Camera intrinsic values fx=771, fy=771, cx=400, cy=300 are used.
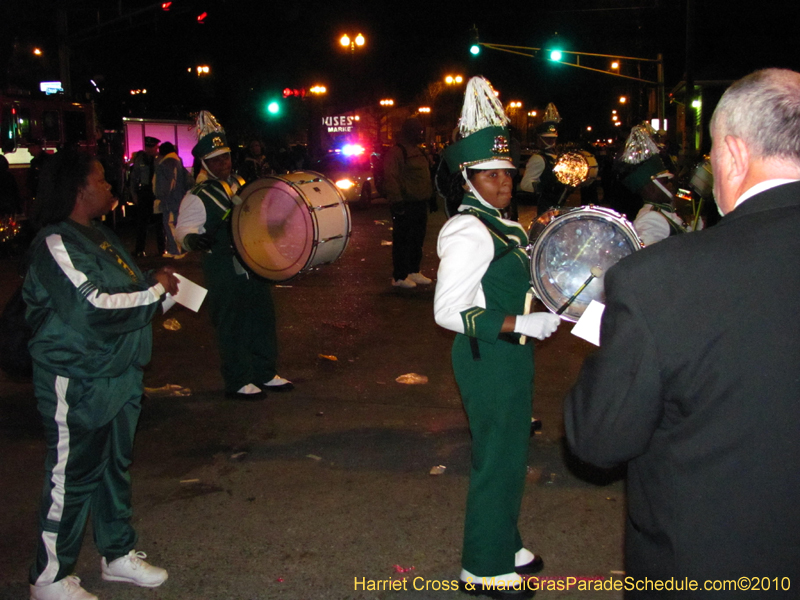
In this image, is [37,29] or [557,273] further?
[37,29]

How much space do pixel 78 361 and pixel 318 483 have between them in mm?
1941

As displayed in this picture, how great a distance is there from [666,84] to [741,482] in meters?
36.9

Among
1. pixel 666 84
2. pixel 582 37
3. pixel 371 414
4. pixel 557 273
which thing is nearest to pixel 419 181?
pixel 371 414

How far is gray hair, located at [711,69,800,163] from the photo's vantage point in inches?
63.5

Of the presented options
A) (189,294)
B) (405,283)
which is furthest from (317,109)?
(189,294)

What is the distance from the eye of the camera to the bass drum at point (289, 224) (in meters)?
5.50

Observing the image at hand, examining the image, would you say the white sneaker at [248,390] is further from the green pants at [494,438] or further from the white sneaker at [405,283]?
the white sneaker at [405,283]

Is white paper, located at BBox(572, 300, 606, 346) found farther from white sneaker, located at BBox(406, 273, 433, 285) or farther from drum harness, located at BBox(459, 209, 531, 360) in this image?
white sneaker, located at BBox(406, 273, 433, 285)

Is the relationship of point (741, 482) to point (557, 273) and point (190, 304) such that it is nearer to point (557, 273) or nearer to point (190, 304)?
point (557, 273)

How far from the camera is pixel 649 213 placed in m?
4.57

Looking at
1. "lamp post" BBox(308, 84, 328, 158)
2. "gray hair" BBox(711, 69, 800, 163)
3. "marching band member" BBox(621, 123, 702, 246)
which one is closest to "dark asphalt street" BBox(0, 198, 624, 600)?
"marching band member" BBox(621, 123, 702, 246)

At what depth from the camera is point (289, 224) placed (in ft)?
18.9

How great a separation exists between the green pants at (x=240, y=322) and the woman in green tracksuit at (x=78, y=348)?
99.9 inches

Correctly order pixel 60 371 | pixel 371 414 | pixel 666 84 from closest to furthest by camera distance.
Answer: pixel 60 371 < pixel 371 414 < pixel 666 84
